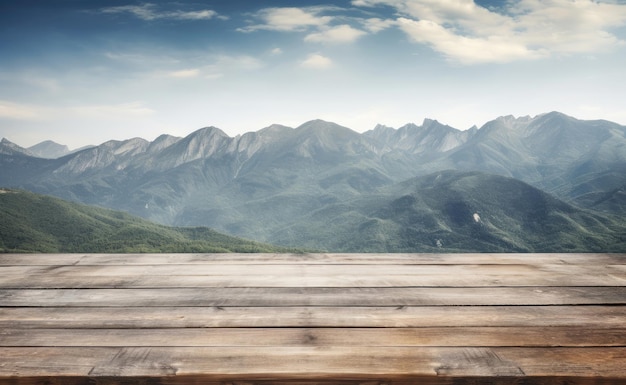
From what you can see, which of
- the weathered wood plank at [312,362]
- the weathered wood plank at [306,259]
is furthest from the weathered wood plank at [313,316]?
the weathered wood plank at [306,259]

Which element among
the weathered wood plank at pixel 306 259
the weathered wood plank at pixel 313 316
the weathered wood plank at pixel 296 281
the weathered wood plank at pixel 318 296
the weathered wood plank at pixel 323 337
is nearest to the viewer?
the weathered wood plank at pixel 323 337

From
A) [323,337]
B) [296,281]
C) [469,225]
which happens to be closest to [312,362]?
[323,337]

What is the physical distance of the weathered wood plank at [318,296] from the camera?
2605 millimetres

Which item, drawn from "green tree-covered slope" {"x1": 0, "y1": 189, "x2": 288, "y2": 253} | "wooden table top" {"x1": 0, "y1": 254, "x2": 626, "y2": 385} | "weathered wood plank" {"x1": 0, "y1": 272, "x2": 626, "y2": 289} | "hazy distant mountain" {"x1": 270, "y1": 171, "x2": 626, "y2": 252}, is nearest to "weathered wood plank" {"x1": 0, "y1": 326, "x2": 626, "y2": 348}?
"wooden table top" {"x1": 0, "y1": 254, "x2": 626, "y2": 385}

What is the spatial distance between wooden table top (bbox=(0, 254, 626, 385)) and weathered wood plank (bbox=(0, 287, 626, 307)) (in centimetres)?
1

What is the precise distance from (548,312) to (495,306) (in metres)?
0.31

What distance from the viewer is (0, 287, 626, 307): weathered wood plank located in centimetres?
261

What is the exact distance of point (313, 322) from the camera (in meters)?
2.26

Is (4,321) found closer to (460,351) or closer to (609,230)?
(460,351)

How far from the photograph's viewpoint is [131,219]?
154000mm

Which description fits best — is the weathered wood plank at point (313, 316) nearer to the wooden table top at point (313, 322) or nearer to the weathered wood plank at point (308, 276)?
the wooden table top at point (313, 322)

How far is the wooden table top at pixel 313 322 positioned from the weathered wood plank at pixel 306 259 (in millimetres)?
69

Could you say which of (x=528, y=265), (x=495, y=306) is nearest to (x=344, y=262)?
(x=495, y=306)

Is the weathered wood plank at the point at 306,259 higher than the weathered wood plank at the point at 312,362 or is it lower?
lower
